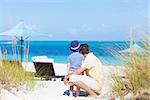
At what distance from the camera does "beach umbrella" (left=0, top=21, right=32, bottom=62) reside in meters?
4.68

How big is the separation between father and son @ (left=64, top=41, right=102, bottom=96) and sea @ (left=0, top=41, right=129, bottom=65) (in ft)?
0.23

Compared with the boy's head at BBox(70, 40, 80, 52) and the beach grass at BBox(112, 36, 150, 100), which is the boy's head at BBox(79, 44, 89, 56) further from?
the beach grass at BBox(112, 36, 150, 100)

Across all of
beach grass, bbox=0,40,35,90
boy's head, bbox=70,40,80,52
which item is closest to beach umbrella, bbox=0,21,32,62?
beach grass, bbox=0,40,35,90

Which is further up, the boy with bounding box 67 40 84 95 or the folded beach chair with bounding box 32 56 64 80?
the boy with bounding box 67 40 84 95

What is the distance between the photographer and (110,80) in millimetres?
4816

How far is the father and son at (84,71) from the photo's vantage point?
16.2 ft

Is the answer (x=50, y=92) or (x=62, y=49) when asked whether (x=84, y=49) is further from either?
(x=50, y=92)

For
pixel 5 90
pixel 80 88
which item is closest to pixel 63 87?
pixel 80 88

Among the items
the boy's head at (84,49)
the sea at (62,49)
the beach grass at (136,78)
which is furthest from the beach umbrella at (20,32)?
the beach grass at (136,78)

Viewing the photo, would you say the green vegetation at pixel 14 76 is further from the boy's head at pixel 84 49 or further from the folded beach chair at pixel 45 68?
the boy's head at pixel 84 49

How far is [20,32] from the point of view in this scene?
5.03 meters

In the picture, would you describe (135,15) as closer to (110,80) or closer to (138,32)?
(138,32)

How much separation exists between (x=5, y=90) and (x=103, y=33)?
127 cm

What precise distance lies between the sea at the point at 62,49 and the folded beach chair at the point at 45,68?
67 millimetres
